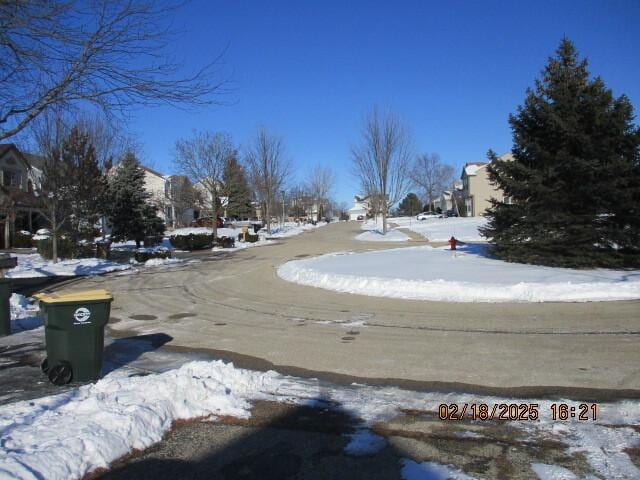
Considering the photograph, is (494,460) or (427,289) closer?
(494,460)

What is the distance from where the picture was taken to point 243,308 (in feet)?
39.5

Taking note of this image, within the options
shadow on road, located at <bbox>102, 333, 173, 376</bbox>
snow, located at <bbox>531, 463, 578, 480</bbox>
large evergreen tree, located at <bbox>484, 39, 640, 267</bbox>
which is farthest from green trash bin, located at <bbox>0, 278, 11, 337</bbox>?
large evergreen tree, located at <bbox>484, 39, 640, 267</bbox>

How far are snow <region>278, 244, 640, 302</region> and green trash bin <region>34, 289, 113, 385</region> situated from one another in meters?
7.96

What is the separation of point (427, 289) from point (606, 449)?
895cm

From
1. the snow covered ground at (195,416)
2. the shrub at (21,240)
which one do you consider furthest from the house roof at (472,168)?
the snow covered ground at (195,416)

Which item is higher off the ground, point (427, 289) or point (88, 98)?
point (88, 98)

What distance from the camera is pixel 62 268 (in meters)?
22.6

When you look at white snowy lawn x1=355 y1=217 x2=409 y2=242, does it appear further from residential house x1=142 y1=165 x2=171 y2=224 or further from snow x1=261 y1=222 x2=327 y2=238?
residential house x1=142 y1=165 x2=171 y2=224

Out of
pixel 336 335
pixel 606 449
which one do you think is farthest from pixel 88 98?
pixel 606 449

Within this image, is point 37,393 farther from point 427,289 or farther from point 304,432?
point 427,289

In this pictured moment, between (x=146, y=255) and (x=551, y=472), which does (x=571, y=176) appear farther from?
(x=146, y=255)

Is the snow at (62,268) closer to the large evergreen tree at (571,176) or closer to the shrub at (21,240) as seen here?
the shrub at (21,240)

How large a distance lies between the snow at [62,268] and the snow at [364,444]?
20.0 metres

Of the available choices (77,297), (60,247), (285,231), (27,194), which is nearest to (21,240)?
(27,194)
